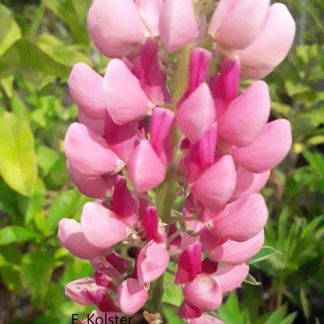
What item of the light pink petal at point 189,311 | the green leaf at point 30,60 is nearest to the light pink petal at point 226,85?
the light pink petal at point 189,311

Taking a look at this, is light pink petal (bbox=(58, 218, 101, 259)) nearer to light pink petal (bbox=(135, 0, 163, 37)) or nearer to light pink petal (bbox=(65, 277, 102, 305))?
light pink petal (bbox=(65, 277, 102, 305))

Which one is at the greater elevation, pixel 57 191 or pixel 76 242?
pixel 76 242

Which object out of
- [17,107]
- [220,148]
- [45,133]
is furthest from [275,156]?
[45,133]

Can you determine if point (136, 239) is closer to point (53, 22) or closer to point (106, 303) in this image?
point (106, 303)

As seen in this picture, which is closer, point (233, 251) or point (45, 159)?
point (233, 251)

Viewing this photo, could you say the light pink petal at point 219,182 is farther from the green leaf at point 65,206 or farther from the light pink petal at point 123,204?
the green leaf at point 65,206

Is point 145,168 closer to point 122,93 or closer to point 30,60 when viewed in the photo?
point 122,93

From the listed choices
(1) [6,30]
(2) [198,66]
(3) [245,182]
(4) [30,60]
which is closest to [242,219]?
(3) [245,182]

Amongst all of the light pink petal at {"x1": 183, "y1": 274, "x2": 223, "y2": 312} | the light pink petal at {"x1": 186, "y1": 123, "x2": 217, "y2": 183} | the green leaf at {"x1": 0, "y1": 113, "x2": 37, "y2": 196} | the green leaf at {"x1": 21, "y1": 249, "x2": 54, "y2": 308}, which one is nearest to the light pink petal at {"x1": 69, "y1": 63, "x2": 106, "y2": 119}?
the light pink petal at {"x1": 186, "y1": 123, "x2": 217, "y2": 183}
